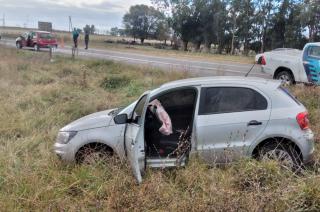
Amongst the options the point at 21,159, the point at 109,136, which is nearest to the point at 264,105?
the point at 109,136

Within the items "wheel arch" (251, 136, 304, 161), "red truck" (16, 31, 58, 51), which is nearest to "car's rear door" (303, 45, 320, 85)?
"wheel arch" (251, 136, 304, 161)

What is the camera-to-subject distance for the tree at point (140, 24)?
8362cm

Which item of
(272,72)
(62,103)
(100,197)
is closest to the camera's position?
(100,197)

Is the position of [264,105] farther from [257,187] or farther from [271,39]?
[271,39]

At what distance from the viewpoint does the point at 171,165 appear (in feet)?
18.7

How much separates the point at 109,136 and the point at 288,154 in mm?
2512

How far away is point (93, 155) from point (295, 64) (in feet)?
32.1

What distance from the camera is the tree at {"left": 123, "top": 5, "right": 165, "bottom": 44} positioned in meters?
83.6

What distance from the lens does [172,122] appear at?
21.5ft

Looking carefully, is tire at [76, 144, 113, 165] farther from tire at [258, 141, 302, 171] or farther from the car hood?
tire at [258, 141, 302, 171]

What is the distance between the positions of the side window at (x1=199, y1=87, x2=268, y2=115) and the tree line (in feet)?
150

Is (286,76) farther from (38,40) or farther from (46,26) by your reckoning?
(46,26)

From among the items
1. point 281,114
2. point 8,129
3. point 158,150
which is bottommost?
point 8,129

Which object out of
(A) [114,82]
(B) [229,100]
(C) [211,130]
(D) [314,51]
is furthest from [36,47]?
(C) [211,130]
